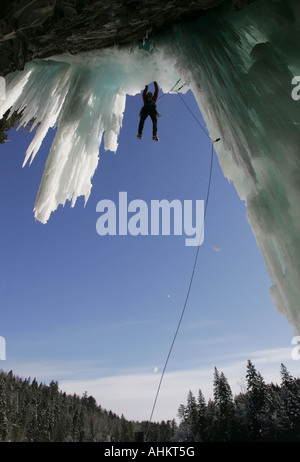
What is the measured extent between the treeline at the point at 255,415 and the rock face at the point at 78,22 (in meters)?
43.6

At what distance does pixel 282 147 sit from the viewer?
7.14 ft

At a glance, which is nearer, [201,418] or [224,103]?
[224,103]

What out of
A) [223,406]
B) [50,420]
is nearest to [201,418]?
[223,406]

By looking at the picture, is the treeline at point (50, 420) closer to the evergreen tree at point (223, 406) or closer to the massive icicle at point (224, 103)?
the evergreen tree at point (223, 406)

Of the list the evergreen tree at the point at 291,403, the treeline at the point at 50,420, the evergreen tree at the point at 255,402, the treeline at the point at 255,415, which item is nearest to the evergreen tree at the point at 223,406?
the treeline at the point at 255,415

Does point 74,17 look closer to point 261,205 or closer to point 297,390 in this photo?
point 261,205

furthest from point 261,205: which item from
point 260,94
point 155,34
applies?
point 155,34

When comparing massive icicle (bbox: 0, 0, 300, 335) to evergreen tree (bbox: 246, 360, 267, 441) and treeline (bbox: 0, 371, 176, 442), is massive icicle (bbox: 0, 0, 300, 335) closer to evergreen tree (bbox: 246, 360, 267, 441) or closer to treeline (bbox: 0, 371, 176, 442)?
evergreen tree (bbox: 246, 360, 267, 441)

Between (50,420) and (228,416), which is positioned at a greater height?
(50,420)

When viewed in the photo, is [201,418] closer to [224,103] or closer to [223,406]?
[223,406]

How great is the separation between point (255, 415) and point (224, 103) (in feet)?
154

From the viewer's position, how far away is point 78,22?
3057 millimetres

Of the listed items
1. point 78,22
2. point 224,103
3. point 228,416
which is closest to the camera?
point 224,103

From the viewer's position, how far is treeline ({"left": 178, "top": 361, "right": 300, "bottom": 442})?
3775 cm
